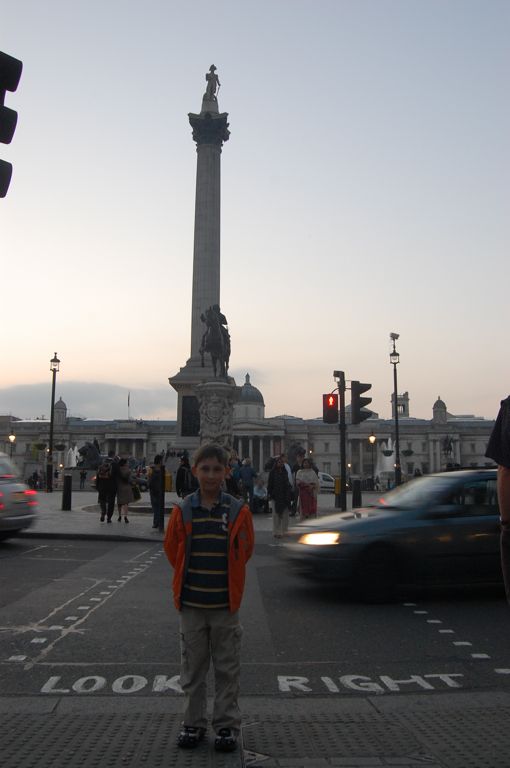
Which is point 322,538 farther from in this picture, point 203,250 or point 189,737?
point 203,250

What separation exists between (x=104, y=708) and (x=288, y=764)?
58.9 inches

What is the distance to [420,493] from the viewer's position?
10.1 metres

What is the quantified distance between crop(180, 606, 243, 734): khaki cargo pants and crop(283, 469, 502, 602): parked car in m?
4.98

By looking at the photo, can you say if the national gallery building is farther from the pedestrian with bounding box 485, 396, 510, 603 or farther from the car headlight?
the pedestrian with bounding box 485, 396, 510, 603

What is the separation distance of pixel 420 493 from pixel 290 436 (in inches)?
5074

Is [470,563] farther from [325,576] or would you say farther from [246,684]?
[246,684]

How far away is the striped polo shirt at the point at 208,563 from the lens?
4359 mm

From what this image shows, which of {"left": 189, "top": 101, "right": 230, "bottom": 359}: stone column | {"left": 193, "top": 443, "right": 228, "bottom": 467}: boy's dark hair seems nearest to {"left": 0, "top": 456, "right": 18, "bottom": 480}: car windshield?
{"left": 193, "top": 443, "right": 228, "bottom": 467}: boy's dark hair

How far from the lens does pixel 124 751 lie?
163 inches

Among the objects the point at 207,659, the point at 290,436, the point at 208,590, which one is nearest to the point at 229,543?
the point at 208,590

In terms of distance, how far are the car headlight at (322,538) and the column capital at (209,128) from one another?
152ft

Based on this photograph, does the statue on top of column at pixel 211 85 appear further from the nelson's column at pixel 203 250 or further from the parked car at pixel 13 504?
the parked car at pixel 13 504

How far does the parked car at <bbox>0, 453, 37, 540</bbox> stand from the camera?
564 inches

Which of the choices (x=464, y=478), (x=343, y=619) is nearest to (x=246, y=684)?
(x=343, y=619)
